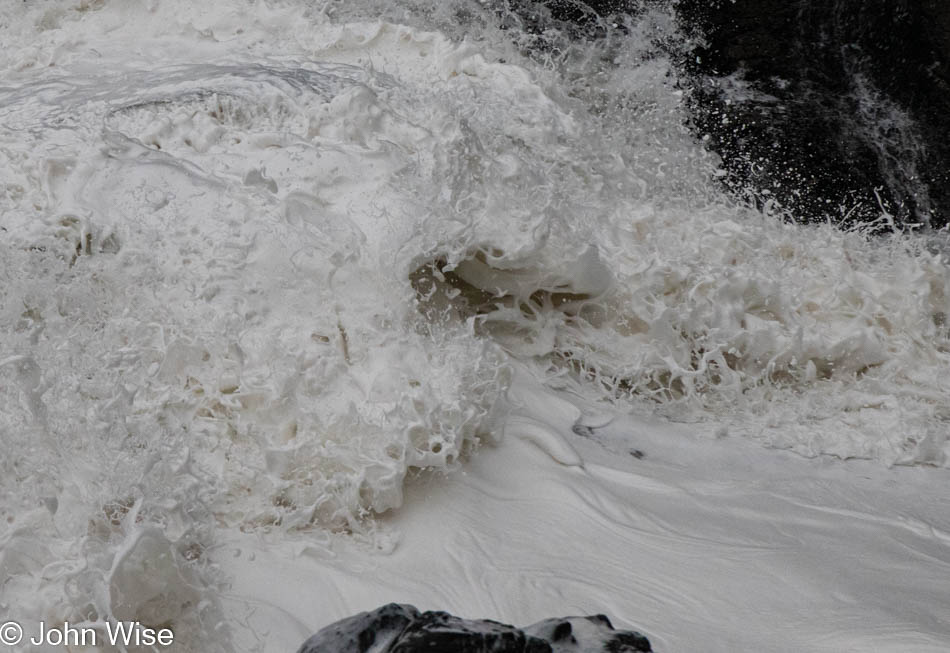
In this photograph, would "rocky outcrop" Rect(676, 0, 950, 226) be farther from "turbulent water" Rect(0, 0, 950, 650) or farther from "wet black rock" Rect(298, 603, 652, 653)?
"wet black rock" Rect(298, 603, 652, 653)

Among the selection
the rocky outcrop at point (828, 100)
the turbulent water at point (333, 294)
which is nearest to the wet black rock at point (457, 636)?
the turbulent water at point (333, 294)

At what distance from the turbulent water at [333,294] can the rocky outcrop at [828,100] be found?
277mm

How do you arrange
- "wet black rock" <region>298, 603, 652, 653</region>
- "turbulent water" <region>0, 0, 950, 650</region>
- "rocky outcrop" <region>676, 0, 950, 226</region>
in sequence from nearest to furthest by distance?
1. "wet black rock" <region>298, 603, 652, 653</region>
2. "turbulent water" <region>0, 0, 950, 650</region>
3. "rocky outcrop" <region>676, 0, 950, 226</region>

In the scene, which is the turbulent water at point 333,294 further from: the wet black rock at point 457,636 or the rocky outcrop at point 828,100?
the wet black rock at point 457,636

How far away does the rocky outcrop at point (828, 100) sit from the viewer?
11.4 ft

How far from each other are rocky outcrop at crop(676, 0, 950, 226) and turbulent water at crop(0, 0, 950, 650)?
0.28 metres

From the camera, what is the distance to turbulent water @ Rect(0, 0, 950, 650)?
5.41 feet

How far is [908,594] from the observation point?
1.77 meters

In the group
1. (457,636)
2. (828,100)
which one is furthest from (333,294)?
(828,100)

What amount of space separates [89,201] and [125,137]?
0.86ft

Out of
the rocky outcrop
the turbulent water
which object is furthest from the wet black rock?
the rocky outcrop

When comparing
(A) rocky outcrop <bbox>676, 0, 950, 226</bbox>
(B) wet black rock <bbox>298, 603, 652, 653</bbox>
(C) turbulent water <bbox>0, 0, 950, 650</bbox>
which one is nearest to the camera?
(B) wet black rock <bbox>298, 603, 652, 653</bbox>

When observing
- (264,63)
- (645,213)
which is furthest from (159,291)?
(645,213)

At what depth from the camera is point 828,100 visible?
12.2ft
